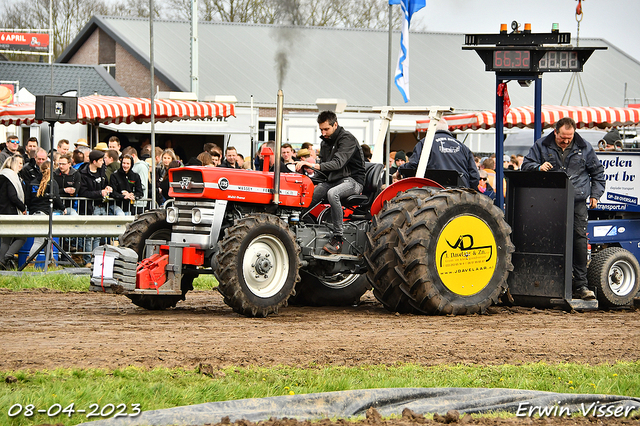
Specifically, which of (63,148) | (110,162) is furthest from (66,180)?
(63,148)

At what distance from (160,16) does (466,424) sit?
35787 millimetres

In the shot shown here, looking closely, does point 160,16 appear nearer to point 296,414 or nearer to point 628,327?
point 628,327

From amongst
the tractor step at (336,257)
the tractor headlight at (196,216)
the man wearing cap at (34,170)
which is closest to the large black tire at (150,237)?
the tractor headlight at (196,216)

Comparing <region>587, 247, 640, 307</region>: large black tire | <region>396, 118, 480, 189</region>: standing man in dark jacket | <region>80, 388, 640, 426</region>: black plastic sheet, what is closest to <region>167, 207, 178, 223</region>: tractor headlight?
<region>396, 118, 480, 189</region>: standing man in dark jacket

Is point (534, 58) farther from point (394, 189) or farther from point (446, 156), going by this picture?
point (394, 189)

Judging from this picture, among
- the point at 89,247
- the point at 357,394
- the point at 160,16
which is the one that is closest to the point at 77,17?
A: the point at 160,16

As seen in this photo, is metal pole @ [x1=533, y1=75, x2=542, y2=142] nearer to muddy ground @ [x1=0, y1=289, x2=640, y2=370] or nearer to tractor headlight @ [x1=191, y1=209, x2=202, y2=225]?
muddy ground @ [x1=0, y1=289, x2=640, y2=370]

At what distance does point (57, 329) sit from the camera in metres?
7.32

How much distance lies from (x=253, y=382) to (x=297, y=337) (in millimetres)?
1823

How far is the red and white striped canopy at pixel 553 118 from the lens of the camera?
1998 cm

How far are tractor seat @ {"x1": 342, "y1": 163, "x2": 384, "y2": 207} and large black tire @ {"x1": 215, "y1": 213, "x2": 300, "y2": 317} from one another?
1280mm

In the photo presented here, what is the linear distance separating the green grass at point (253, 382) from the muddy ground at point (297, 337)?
288mm

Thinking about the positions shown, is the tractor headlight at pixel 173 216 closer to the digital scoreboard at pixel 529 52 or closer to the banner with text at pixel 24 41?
the digital scoreboard at pixel 529 52

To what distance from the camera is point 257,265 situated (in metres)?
8.20
